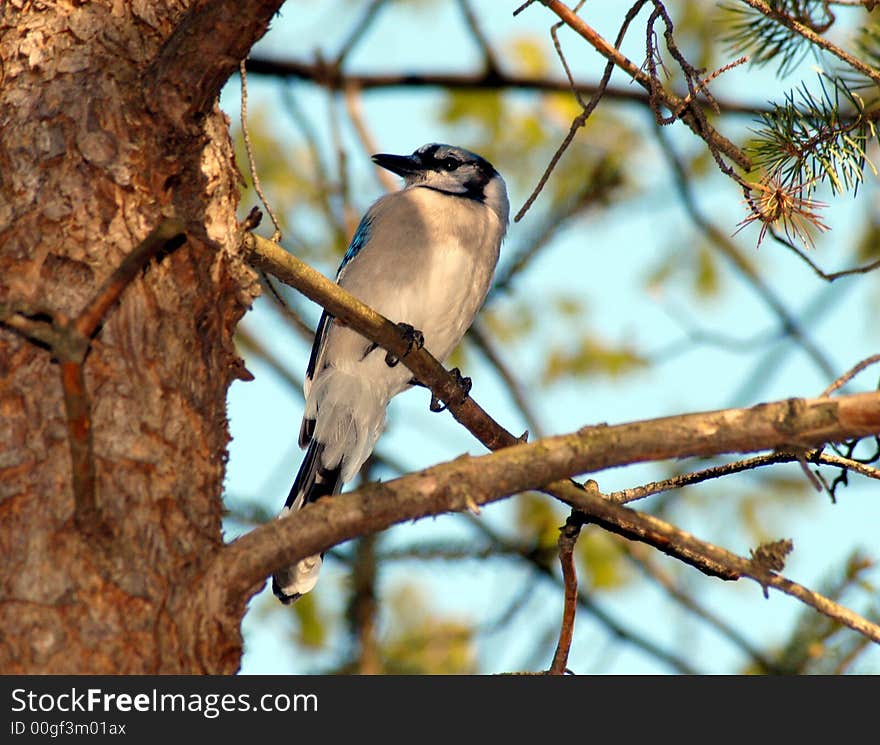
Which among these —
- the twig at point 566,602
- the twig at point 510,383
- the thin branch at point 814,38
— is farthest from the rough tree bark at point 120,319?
the twig at point 510,383

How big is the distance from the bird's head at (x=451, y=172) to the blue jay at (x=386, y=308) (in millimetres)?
320

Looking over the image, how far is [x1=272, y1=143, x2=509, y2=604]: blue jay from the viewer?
415 centimetres

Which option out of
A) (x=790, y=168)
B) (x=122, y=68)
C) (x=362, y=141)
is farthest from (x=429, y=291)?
(x=122, y=68)

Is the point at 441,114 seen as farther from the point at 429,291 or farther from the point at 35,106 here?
the point at 35,106


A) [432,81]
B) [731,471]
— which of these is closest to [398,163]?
[432,81]

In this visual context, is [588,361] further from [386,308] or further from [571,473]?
[571,473]

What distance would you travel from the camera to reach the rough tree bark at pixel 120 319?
1745 millimetres

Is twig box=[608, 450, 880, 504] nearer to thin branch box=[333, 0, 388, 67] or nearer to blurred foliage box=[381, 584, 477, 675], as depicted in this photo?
blurred foliage box=[381, 584, 477, 675]

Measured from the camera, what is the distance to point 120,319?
6.61 feet

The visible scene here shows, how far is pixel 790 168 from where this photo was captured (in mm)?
2600

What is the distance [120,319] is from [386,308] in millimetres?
2252

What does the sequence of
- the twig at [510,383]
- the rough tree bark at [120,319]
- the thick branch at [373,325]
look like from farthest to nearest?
the twig at [510,383] < the thick branch at [373,325] < the rough tree bark at [120,319]

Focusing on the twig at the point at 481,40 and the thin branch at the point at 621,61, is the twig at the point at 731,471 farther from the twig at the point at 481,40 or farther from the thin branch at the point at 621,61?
the twig at the point at 481,40
